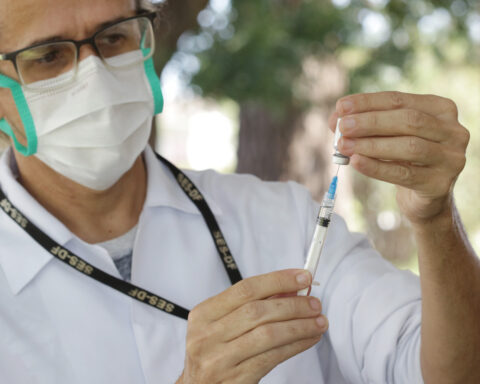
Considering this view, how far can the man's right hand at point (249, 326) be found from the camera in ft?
3.97

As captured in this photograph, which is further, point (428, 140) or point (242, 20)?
point (242, 20)

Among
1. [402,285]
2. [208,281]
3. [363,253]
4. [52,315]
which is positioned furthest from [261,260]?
[52,315]

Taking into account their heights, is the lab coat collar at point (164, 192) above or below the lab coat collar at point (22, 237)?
above

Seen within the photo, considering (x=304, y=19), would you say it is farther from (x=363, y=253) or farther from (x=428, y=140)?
(x=428, y=140)

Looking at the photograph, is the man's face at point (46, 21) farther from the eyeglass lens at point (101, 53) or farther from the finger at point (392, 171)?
the finger at point (392, 171)

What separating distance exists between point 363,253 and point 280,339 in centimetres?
64

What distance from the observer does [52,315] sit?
5.15 feet

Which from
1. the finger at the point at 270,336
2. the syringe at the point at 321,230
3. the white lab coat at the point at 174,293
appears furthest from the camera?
the white lab coat at the point at 174,293

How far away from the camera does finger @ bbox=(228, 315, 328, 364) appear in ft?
3.96

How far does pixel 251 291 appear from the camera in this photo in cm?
121

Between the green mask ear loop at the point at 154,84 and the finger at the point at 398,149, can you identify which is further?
the green mask ear loop at the point at 154,84

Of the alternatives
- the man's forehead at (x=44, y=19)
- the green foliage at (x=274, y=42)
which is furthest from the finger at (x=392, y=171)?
the green foliage at (x=274, y=42)

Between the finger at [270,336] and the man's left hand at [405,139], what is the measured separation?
12.7 inches

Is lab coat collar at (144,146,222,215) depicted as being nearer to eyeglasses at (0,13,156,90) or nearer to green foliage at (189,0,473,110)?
eyeglasses at (0,13,156,90)
